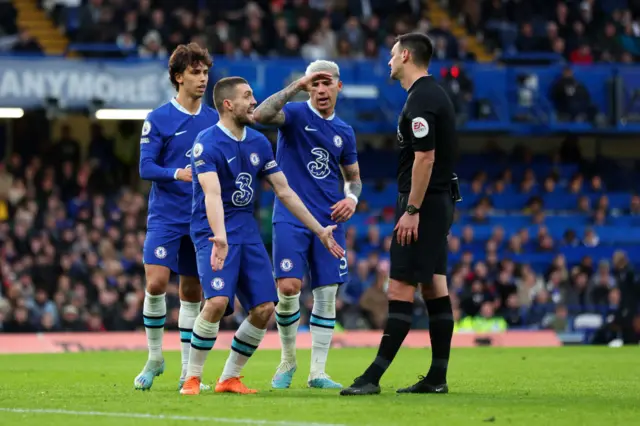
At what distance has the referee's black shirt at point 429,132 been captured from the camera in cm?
960

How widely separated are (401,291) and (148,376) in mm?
2246

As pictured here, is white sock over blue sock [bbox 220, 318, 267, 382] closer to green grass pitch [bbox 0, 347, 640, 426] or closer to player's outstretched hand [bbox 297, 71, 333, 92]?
green grass pitch [bbox 0, 347, 640, 426]

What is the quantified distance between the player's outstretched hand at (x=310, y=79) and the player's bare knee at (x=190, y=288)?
1777 millimetres

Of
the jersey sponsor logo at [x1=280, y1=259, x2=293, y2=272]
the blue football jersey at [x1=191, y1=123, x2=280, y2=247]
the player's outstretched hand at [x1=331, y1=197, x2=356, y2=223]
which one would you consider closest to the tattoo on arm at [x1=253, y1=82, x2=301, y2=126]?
the blue football jersey at [x1=191, y1=123, x2=280, y2=247]

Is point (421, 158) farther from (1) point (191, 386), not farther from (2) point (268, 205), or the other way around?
(2) point (268, 205)

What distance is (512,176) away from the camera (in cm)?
2972

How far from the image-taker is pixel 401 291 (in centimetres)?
966

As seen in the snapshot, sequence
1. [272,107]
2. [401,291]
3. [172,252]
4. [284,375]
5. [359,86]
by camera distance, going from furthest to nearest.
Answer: [359,86] < [284,375] < [172,252] < [272,107] < [401,291]

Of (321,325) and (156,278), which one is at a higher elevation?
(156,278)

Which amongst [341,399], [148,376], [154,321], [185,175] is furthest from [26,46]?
[341,399]

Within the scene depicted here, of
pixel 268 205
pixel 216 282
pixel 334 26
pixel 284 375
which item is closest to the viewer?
pixel 216 282

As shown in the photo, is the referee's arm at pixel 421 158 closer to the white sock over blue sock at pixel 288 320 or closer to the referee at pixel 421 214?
the referee at pixel 421 214

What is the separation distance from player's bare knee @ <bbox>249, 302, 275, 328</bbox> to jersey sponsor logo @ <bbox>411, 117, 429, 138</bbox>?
158cm

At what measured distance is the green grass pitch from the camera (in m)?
7.91
